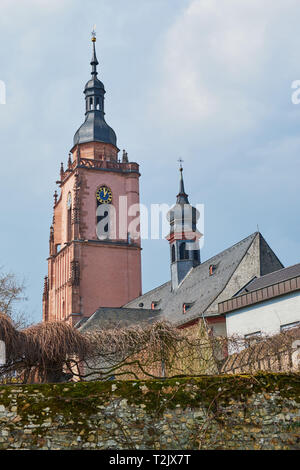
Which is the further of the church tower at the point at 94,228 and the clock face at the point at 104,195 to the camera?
the clock face at the point at 104,195

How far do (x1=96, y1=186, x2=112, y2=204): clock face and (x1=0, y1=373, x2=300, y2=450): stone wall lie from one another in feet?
151

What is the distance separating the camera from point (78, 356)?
54.6 feet

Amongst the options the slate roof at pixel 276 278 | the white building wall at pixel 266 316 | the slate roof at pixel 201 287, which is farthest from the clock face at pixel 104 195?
the white building wall at pixel 266 316

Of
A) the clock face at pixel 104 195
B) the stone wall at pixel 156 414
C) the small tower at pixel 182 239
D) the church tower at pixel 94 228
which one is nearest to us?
the stone wall at pixel 156 414

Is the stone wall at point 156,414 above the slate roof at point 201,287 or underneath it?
underneath

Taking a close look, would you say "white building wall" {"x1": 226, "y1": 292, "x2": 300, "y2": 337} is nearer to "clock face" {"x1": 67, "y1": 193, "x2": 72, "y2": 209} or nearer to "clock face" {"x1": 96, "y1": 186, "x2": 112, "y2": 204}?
"clock face" {"x1": 96, "y1": 186, "x2": 112, "y2": 204}

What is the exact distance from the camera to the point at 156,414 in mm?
10500

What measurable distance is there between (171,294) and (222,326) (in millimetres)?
15120

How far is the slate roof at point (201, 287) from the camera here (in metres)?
34.2

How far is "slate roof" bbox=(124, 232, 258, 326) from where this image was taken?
34219 mm

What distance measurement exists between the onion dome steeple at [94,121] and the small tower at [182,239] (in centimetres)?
1140

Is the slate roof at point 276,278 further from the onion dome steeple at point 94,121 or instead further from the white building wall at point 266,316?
the onion dome steeple at point 94,121

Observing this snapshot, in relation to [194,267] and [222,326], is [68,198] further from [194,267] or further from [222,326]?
[222,326]

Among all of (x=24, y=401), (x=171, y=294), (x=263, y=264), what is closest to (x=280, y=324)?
(x=263, y=264)
